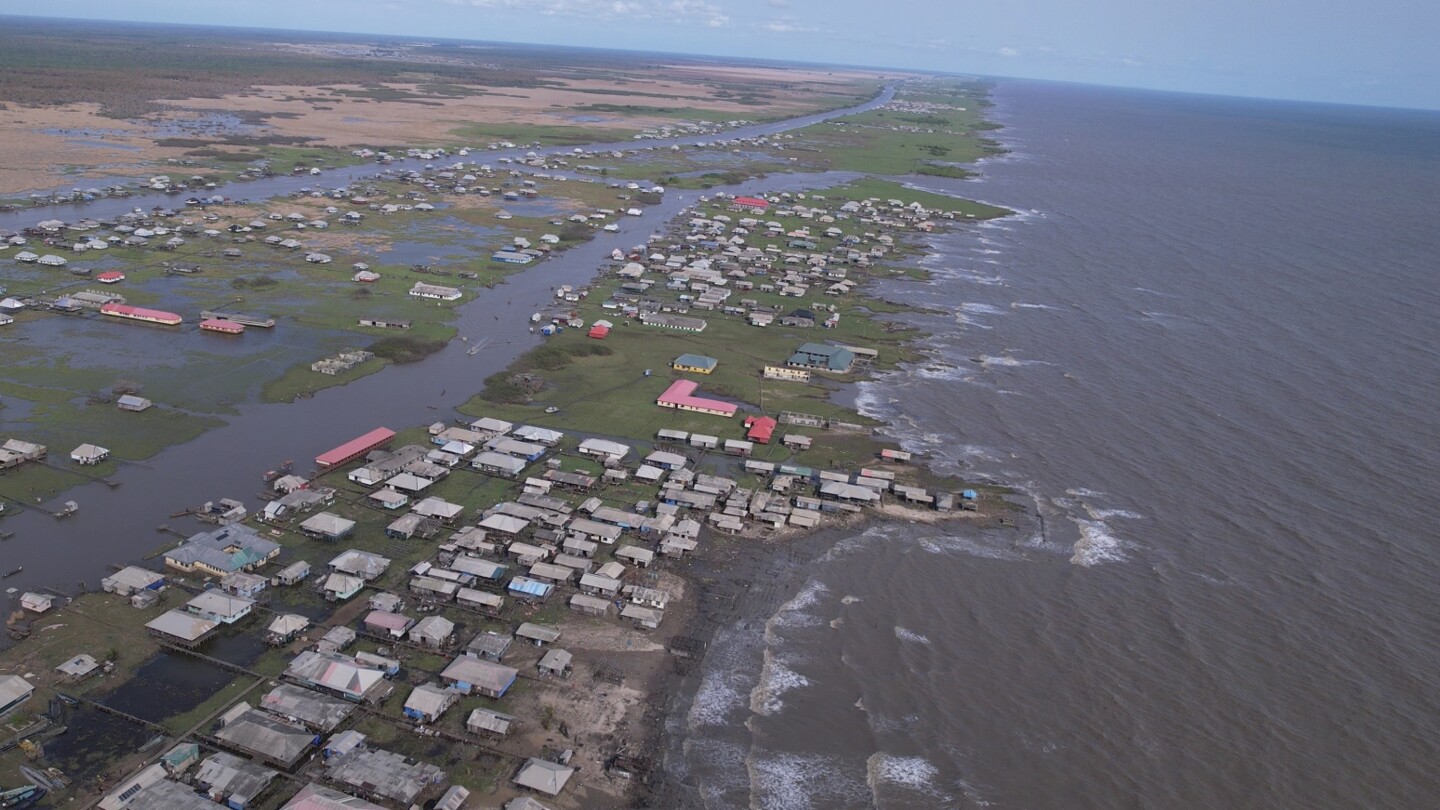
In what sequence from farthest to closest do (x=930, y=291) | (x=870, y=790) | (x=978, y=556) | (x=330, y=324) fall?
(x=930, y=291) → (x=330, y=324) → (x=978, y=556) → (x=870, y=790)

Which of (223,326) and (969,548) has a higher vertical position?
(223,326)

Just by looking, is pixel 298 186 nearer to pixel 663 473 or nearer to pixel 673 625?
pixel 663 473

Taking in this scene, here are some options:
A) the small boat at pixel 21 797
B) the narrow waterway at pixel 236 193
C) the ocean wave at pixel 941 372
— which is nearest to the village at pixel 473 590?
the small boat at pixel 21 797

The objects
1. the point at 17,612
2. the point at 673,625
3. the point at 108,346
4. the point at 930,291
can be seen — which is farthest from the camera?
the point at 930,291

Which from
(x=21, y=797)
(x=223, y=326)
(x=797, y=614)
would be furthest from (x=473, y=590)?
(x=223, y=326)

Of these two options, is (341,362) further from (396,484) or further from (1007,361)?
(1007,361)

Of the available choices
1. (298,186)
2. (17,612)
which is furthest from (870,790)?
(298,186)

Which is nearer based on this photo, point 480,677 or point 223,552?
point 480,677

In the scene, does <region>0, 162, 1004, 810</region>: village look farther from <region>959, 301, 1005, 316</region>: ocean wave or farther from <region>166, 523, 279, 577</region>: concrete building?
<region>959, 301, 1005, 316</region>: ocean wave
